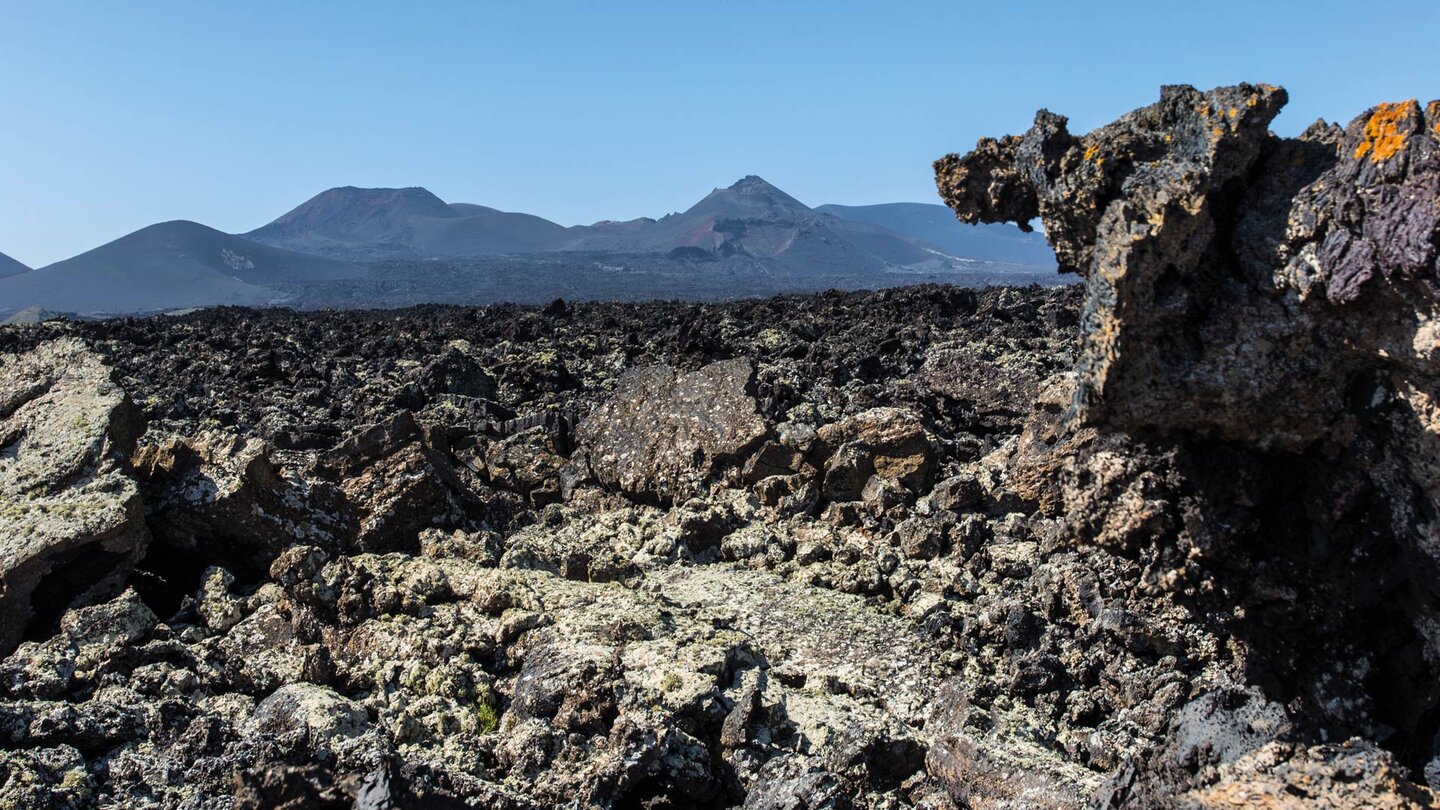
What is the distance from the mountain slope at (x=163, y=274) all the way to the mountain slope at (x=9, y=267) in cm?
2122

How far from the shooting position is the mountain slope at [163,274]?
128 meters

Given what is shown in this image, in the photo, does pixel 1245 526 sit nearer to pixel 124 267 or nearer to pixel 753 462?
pixel 753 462

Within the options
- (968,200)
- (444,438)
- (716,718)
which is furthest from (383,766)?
→ (444,438)

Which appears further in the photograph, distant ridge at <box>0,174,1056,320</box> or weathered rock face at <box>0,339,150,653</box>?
distant ridge at <box>0,174,1056,320</box>

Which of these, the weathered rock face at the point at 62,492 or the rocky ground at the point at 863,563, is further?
the weathered rock face at the point at 62,492

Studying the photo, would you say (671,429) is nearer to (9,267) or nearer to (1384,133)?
(1384,133)

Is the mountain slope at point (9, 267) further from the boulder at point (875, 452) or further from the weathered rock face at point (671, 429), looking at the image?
Answer: the boulder at point (875, 452)

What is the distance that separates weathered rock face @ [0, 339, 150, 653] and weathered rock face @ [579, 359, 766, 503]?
373 cm

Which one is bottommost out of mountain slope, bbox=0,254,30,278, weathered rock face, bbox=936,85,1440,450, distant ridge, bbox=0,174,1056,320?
weathered rock face, bbox=936,85,1440,450

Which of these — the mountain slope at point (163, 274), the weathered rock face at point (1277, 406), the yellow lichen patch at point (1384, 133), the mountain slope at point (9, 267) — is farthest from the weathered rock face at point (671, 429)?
the mountain slope at point (9, 267)

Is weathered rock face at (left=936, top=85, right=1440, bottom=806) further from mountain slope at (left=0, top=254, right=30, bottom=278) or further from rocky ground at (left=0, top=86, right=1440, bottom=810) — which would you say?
mountain slope at (left=0, top=254, right=30, bottom=278)

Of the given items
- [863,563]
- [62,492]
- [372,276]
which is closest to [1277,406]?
[863,563]

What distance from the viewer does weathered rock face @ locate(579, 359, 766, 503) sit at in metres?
9.42

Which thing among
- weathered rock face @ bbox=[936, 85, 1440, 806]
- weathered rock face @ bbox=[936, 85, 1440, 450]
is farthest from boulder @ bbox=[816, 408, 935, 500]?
weathered rock face @ bbox=[936, 85, 1440, 450]
